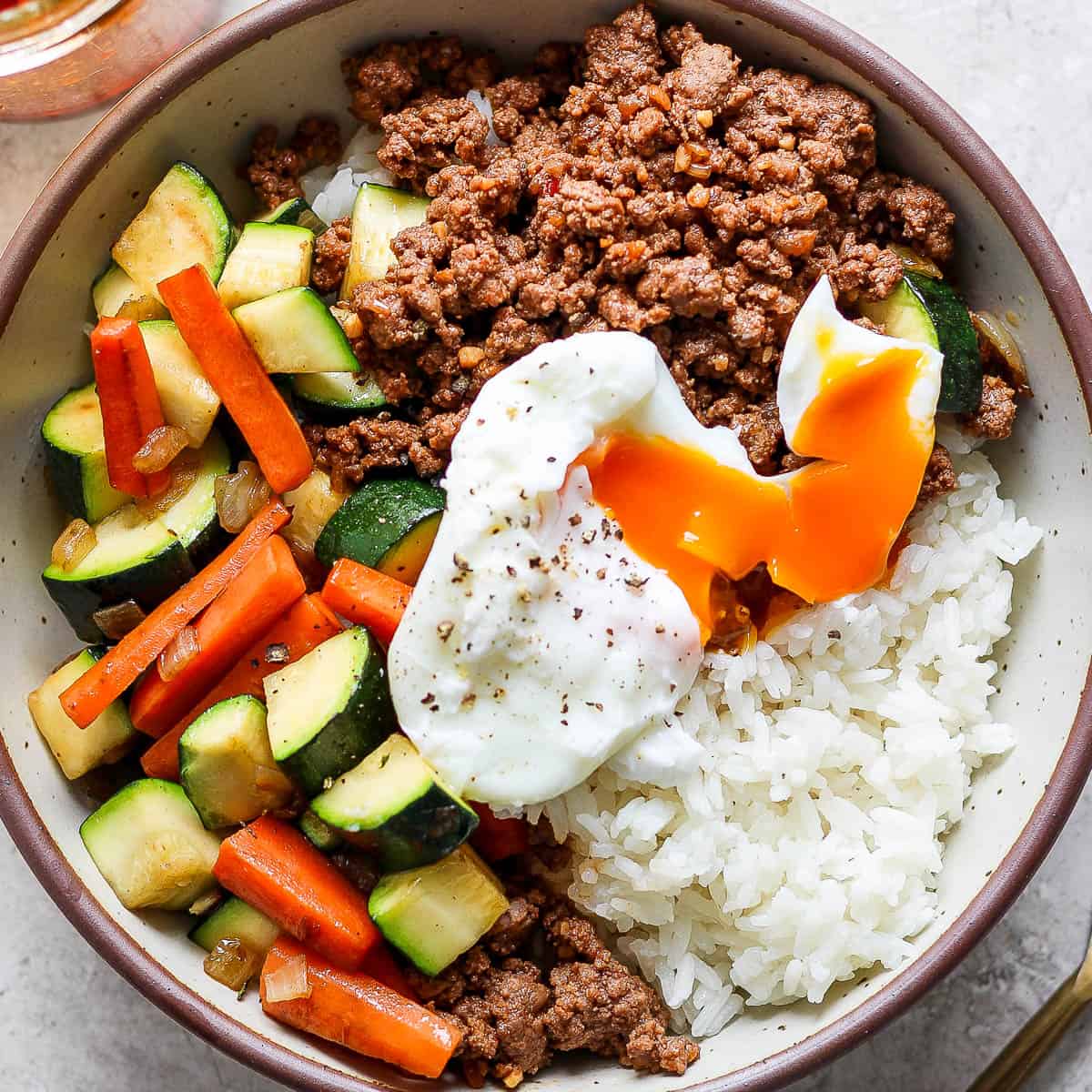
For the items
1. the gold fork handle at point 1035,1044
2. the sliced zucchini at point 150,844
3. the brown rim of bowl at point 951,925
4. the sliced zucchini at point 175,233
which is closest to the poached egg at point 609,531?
the brown rim of bowl at point 951,925

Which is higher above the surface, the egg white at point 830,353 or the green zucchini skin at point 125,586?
the egg white at point 830,353

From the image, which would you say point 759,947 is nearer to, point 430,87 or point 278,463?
point 278,463

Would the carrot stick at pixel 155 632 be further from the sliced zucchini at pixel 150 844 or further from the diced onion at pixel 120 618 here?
the sliced zucchini at pixel 150 844

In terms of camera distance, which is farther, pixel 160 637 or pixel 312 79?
pixel 312 79

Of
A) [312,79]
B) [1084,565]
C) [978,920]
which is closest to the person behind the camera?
[978,920]

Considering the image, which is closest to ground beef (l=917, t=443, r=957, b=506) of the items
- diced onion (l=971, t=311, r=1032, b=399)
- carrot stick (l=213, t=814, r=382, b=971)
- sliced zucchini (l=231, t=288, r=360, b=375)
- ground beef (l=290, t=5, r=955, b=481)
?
diced onion (l=971, t=311, r=1032, b=399)

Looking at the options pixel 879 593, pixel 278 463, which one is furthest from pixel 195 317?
pixel 879 593

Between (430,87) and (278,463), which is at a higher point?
(430,87)
